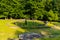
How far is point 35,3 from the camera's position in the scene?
218 ft

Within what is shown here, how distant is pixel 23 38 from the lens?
113 ft

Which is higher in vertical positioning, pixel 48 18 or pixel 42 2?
pixel 42 2

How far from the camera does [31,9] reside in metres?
67.1

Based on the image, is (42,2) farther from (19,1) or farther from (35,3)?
(19,1)

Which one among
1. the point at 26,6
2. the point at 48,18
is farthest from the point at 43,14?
the point at 26,6

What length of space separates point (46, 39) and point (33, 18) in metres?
31.6

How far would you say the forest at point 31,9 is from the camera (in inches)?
2581

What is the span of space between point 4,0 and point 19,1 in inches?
204

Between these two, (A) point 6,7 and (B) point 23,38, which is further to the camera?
(A) point 6,7

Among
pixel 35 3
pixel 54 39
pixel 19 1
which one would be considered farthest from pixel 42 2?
pixel 54 39

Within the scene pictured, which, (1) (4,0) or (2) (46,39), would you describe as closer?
(2) (46,39)

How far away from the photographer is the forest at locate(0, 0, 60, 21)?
2581 inches

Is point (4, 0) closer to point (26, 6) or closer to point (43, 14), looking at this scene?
point (26, 6)

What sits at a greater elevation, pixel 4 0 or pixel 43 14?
pixel 4 0
